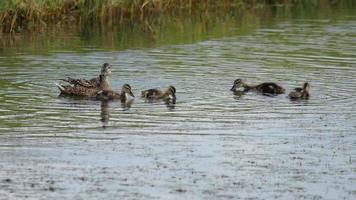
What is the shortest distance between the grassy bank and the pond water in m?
0.71

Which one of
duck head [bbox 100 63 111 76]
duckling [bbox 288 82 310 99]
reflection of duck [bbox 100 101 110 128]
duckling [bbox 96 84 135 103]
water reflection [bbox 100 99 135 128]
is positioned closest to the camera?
reflection of duck [bbox 100 101 110 128]

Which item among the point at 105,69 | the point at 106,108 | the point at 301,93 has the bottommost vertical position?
the point at 106,108

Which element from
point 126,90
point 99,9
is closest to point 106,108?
point 126,90

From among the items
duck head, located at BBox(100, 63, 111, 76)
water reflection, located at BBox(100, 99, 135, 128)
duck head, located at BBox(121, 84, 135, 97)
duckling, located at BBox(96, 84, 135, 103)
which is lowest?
water reflection, located at BBox(100, 99, 135, 128)

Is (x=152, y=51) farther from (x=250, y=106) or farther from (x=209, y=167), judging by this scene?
(x=209, y=167)

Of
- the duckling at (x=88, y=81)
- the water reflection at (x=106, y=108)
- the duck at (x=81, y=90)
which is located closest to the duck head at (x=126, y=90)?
the water reflection at (x=106, y=108)

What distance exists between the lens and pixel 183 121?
14234mm

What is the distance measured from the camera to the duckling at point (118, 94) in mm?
16344

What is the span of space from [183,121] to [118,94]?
2521 mm

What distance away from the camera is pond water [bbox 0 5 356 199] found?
34.7ft

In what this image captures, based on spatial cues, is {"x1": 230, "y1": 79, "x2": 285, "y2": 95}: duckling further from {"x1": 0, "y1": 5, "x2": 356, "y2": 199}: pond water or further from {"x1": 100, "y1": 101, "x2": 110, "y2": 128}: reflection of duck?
{"x1": 100, "y1": 101, "x2": 110, "y2": 128}: reflection of duck

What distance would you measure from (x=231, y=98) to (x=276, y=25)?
10.1 metres

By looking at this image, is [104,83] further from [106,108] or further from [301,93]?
[301,93]

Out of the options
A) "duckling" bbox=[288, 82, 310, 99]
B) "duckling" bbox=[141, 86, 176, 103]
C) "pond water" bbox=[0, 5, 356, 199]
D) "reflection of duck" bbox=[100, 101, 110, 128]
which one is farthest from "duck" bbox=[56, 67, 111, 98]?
"duckling" bbox=[288, 82, 310, 99]
